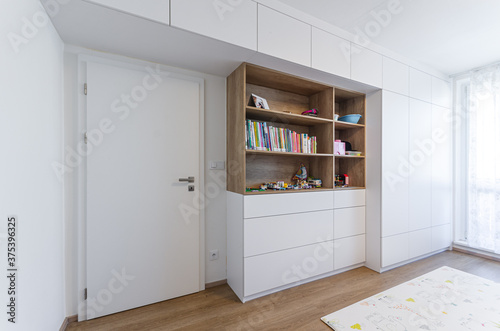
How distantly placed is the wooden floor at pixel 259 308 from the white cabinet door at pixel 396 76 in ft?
7.19

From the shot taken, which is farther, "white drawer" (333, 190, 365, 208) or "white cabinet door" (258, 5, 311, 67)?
"white drawer" (333, 190, 365, 208)

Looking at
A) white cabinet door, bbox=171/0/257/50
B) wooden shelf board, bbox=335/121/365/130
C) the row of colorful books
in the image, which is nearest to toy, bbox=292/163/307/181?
→ the row of colorful books

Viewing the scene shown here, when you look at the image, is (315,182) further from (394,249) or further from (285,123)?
(394,249)

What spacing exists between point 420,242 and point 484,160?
143 centimetres

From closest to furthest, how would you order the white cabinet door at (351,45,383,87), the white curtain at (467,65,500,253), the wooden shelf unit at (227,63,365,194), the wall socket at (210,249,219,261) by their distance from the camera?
the wooden shelf unit at (227,63,365,194) < the wall socket at (210,249,219,261) < the white cabinet door at (351,45,383,87) < the white curtain at (467,65,500,253)

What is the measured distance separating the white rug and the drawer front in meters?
0.48

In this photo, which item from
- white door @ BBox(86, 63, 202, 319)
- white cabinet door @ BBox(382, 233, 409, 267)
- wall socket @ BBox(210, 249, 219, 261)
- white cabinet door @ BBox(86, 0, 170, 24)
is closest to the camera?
white cabinet door @ BBox(86, 0, 170, 24)

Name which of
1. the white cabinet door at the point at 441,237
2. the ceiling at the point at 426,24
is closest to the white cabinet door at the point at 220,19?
the ceiling at the point at 426,24

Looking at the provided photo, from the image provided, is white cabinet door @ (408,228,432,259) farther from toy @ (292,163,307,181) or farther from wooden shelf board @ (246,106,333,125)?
wooden shelf board @ (246,106,333,125)

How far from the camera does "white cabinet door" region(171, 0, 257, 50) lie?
4.87 ft

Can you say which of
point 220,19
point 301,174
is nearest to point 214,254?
point 301,174

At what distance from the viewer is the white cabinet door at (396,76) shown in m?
2.58

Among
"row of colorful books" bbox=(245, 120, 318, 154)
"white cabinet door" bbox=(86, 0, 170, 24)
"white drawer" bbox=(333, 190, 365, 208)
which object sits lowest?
"white drawer" bbox=(333, 190, 365, 208)

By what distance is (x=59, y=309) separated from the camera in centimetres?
156
